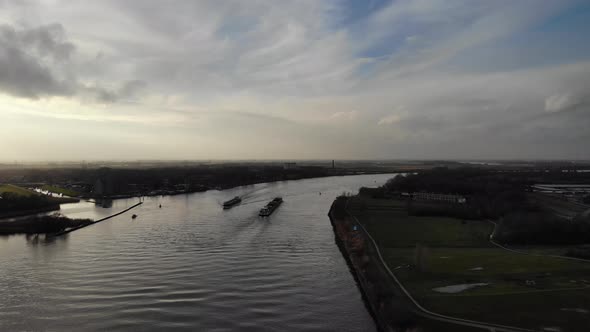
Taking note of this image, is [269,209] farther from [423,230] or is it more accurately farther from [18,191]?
[18,191]

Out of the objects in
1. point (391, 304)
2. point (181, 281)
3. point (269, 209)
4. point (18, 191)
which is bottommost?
point (181, 281)

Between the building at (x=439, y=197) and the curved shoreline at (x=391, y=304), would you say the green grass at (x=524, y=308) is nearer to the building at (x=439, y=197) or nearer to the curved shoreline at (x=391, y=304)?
the curved shoreline at (x=391, y=304)

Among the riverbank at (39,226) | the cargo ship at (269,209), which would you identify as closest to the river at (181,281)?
→ the riverbank at (39,226)

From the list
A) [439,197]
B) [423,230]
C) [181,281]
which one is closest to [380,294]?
[181,281]

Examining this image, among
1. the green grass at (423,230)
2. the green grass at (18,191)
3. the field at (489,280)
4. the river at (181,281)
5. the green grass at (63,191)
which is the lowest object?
the river at (181,281)

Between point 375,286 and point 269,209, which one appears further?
point 269,209

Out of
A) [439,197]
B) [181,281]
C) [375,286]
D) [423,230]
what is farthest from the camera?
[439,197]
